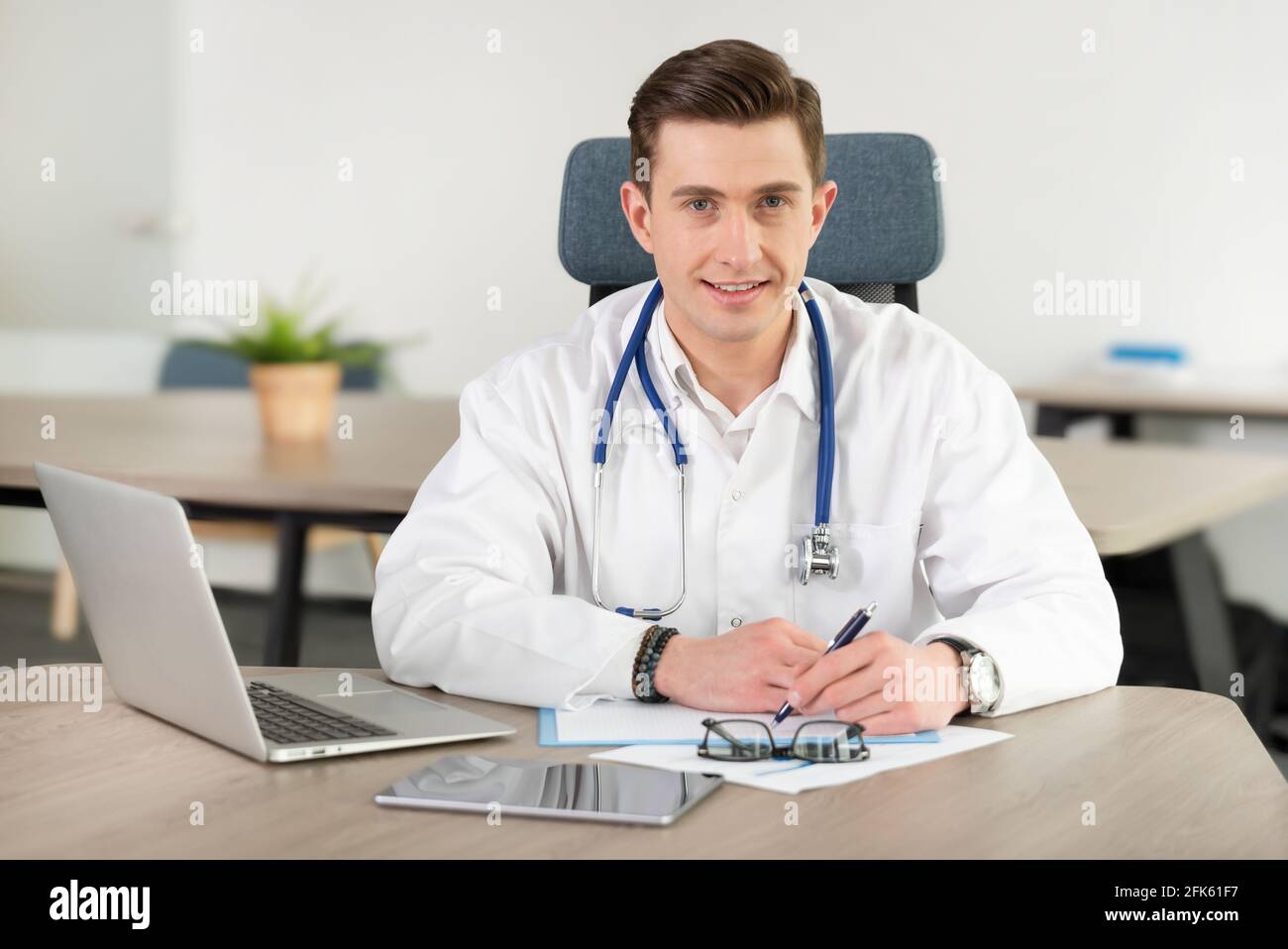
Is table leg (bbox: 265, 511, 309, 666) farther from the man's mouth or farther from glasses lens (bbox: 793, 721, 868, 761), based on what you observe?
glasses lens (bbox: 793, 721, 868, 761)

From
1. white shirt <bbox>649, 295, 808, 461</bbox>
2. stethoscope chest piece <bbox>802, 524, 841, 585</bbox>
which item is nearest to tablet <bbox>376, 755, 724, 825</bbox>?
stethoscope chest piece <bbox>802, 524, 841, 585</bbox>

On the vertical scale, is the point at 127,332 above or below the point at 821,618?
above

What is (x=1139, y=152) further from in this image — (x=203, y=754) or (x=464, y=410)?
(x=203, y=754)

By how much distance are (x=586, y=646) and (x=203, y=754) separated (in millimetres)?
336

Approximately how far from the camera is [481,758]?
956mm

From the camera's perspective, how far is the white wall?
3797mm

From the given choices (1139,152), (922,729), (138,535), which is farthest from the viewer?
(1139,152)

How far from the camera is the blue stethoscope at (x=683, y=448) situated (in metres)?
1.42

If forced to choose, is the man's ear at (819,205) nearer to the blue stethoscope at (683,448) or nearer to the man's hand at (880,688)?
the blue stethoscope at (683,448)

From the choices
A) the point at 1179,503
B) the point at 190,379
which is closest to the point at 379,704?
the point at 1179,503

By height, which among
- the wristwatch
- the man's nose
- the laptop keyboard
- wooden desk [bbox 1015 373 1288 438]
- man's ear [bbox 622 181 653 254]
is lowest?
the laptop keyboard

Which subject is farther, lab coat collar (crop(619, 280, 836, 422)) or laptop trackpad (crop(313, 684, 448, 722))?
lab coat collar (crop(619, 280, 836, 422))
